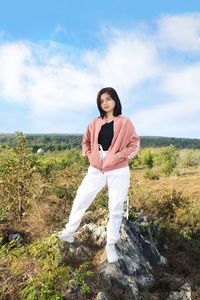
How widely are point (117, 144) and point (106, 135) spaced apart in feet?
0.88

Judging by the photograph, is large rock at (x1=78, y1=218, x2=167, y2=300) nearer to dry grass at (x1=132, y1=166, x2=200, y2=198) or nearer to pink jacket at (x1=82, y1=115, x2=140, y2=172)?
pink jacket at (x1=82, y1=115, x2=140, y2=172)

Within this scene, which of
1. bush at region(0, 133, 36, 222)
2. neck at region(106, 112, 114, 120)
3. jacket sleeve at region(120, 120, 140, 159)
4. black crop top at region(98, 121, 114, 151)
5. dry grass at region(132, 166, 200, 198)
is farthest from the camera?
dry grass at region(132, 166, 200, 198)

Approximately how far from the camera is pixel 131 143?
22.5ft

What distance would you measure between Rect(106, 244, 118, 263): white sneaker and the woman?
155 mm

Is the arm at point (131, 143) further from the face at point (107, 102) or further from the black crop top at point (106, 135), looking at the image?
the face at point (107, 102)

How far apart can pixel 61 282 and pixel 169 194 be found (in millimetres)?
8466

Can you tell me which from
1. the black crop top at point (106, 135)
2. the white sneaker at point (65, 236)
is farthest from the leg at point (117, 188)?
the white sneaker at point (65, 236)

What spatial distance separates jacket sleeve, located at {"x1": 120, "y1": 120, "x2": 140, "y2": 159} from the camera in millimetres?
6711

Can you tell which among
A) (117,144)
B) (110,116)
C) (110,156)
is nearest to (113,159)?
(110,156)

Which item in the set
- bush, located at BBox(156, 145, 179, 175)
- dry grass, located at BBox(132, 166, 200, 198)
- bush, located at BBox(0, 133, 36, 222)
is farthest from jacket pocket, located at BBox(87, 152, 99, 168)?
bush, located at BBox(156, 145, 179, 175)

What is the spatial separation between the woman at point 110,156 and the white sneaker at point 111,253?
15 cm

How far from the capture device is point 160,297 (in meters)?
7.62

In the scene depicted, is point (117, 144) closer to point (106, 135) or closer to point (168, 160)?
point (106, 135)

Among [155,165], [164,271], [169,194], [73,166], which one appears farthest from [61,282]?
[155,165]
